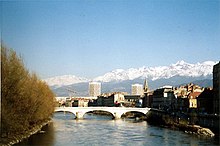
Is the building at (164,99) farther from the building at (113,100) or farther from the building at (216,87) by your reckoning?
the building at (216,87)

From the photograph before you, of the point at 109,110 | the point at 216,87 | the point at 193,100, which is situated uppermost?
the point at 216,87

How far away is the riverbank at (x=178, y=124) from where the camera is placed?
30359 mm

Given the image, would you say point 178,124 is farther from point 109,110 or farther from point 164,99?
point 164,99

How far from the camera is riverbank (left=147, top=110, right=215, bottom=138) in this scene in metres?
30.4

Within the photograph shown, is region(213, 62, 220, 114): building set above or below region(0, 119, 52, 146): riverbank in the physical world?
above

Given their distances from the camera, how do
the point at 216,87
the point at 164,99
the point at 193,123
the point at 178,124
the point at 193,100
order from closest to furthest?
the point at 193,123, the point at 178,124, the point at 216,87, the point at 193,100, the point at 164,99

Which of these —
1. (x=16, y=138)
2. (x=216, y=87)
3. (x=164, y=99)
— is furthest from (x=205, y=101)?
(x=16, y=138)

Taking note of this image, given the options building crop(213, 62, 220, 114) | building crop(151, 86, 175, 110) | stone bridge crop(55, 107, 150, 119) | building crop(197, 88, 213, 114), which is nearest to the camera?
building crop(213, 62, 220, 114)

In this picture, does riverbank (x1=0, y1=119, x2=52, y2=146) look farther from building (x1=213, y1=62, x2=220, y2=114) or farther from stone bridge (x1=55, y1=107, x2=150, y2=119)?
stone bridge (x1=55, y1=107, x2=150, y2=119)

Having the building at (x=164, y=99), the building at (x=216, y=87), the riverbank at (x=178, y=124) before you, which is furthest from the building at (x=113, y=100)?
the building at (x=216, y=87)

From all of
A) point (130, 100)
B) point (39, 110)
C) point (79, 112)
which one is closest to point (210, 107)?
point (79, 112)

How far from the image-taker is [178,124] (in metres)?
38.2

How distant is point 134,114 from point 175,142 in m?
42.1

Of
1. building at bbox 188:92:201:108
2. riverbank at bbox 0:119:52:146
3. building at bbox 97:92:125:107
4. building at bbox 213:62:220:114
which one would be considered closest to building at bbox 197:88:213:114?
building at bbox 188:92:201:108
